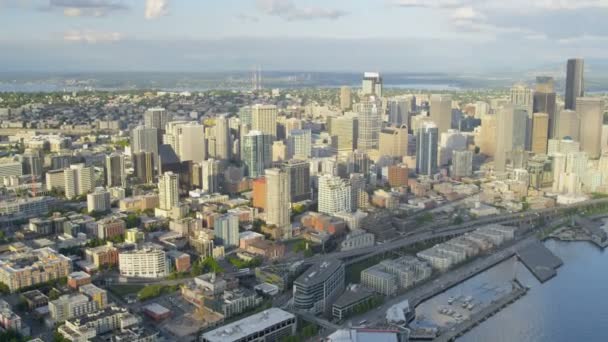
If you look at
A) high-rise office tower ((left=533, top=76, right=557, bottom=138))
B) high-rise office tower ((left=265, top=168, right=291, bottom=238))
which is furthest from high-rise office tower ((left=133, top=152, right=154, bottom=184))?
high-rise office tower ((left=533, top=76, right=557, bottom=138))

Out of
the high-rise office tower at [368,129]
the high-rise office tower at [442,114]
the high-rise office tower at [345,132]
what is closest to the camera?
the high-rise office tower at [368,129]

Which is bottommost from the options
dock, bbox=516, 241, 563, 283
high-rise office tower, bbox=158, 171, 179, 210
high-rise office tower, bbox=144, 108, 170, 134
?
dock, bbox=516, 241, 563, 283

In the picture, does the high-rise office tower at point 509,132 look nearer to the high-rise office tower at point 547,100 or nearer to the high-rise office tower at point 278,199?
the high-rise office tower at point 547,100

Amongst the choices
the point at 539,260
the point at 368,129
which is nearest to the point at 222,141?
the point at 368,129

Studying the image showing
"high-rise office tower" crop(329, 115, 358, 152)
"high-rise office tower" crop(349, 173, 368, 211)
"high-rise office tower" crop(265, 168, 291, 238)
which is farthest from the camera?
"high-rise office tower" crop(329, 115, 358, 152)

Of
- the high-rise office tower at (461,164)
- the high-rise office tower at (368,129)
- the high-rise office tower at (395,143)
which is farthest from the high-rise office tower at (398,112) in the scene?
the high-rise office tower at (461,164)

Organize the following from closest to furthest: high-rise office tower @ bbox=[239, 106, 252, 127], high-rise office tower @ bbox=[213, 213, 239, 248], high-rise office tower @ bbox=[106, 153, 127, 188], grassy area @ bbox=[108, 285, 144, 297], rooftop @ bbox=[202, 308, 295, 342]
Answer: rooftop @ bbox=[202, 308, 295, 342], grassy area @ bbox=[108, 285, 144, 297], high-rise office tower @ bbox=[213, 213, 239, 248], high-rise office tower @ bbox=[106, 153, 127, 188], high-rise office tower @ bbox=[239, 106, 252, 127]

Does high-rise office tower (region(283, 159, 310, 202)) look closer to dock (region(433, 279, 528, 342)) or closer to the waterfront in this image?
the waterfront
